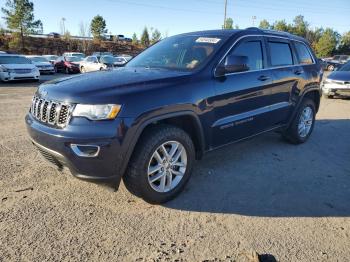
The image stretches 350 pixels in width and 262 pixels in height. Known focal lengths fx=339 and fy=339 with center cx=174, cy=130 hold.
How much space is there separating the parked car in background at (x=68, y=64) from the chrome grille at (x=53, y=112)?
2327cm

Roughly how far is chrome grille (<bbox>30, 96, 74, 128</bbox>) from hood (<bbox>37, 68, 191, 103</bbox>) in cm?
6

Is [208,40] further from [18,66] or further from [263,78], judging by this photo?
[18,66]

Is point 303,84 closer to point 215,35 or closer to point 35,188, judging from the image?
point 215,35

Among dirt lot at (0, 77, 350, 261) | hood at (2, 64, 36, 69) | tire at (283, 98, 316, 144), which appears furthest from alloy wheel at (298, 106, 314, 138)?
hood at (2, 64, 36, 69)

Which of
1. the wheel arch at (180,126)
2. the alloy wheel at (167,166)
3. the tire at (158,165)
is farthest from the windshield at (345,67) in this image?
the alloy wheel at (167,166)

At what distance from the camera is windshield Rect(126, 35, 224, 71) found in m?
4.13

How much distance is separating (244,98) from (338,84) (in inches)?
344

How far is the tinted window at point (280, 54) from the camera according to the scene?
504 centimetres

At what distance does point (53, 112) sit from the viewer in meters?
3.32

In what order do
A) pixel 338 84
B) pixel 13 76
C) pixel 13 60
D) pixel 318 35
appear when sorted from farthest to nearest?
pixel 318 35 → pixel 13 60 → pixel 13 76 → pixel 338 84

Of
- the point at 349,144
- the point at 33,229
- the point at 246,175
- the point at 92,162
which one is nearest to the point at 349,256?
the point at 246,175

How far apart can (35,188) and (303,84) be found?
174 inches

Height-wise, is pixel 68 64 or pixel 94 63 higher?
pixel 94 63

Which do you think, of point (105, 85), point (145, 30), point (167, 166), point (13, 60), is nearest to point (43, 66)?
point (13, 60)
